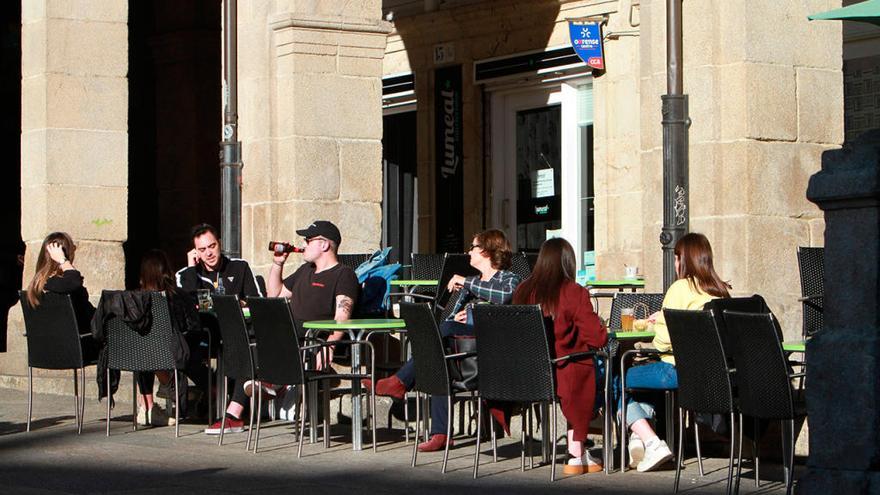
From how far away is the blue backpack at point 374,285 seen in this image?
11945 millimetres

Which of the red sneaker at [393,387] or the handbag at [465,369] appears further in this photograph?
the red sneaker at [393,387]

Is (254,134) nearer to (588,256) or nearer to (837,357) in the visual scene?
(588,256)

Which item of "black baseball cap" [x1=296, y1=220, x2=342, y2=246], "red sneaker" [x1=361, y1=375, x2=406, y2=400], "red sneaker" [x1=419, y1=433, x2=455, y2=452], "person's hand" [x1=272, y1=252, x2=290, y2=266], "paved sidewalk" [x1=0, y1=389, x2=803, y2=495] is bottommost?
"paved sidewalk" [x1=0, y1=389, x2=803, y2=495]

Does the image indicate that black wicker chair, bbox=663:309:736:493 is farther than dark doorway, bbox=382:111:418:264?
No

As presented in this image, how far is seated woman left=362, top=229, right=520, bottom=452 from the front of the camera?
10234 mm

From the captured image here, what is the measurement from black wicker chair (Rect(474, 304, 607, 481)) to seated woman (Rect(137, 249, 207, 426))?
9.07 ft

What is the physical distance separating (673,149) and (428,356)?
3.30 meters

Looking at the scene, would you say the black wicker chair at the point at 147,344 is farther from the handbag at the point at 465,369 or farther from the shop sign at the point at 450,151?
the shop sign at the point at 450,151

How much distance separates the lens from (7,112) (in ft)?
81.0

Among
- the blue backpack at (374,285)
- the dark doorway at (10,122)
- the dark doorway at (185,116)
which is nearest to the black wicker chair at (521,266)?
the blue backpack at (374,285)

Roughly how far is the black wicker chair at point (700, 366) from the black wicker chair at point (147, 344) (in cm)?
394

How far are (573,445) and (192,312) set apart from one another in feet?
10.8

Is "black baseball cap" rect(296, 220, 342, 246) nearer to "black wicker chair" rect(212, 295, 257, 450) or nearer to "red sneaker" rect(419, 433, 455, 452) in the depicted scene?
"black wicker chair" rect(212, 295, 257, 450)

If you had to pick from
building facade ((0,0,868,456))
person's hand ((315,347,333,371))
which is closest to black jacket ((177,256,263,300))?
person's hand ((315,347,333,371))
